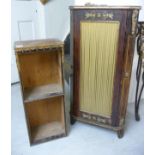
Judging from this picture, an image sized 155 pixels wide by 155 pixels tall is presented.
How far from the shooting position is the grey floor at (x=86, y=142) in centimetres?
149

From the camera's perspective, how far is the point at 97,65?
1.46 metres

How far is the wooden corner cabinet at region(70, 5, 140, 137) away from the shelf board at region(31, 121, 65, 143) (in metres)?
0.21

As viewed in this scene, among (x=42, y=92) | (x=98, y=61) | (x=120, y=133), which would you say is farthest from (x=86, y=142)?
(x=98, y=61)

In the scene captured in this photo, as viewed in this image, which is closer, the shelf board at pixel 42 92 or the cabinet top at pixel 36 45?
the cabinet top at pixel 36 45

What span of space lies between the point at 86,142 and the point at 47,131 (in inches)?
14.2

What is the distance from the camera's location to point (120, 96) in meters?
1.47

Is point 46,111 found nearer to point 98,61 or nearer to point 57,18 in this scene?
point 98,61

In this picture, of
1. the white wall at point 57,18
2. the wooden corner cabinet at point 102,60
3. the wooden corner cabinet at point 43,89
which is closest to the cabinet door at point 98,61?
the wooden corner cabinet at point 102,60

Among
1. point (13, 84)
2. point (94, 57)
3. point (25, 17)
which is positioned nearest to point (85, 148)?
point (94, 57)

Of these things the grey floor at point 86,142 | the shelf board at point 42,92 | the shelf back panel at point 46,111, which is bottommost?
the grey floor at point 86,142

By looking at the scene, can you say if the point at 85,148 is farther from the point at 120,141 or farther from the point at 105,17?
the point at 105,17

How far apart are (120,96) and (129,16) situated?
609 millimetres

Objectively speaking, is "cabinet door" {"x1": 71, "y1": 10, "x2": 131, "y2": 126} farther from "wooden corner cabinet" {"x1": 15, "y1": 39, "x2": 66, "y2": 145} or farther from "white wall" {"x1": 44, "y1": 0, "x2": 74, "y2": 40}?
"white wall" {"x1": 44, "y1": 0, "x2": 74, "y2": 40}

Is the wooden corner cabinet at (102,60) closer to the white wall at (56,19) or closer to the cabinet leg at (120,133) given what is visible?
the cabinet leg at (120,133)
